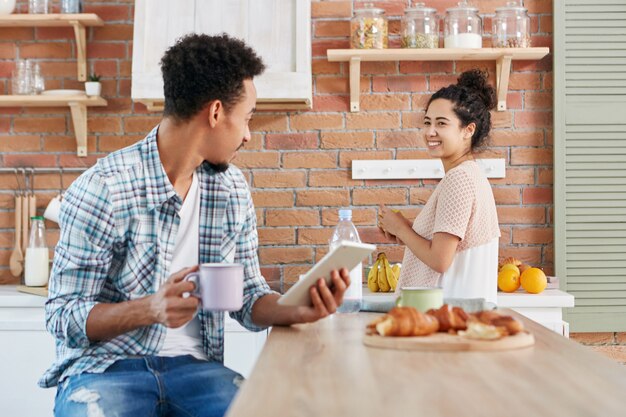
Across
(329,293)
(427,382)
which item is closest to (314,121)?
(329,293)

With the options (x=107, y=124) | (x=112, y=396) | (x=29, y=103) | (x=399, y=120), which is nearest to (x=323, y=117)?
(x=399, y=120)

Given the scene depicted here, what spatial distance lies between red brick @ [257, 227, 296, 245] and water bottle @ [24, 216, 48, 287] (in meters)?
0.87

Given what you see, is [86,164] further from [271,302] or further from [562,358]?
[562,358]

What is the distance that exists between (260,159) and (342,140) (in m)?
0.35

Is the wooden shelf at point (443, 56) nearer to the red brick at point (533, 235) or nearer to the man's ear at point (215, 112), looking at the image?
the red brick at point (533, 235)

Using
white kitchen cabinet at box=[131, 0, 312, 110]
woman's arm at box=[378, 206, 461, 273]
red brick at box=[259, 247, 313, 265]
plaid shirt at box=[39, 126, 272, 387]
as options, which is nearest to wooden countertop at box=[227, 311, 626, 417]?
plaid shirt at box=[39, 126, 272, 387]

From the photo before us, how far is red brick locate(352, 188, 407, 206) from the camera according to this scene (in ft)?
11.7

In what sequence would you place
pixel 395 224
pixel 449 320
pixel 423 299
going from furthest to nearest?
pixel 395 224, pixel 423 299, pixel 449 320

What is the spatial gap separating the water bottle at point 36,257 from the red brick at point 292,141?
0.99 metres

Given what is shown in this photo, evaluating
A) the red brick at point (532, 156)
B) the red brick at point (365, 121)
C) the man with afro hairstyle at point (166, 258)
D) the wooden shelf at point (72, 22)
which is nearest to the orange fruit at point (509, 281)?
the red brick at point (532, 156)

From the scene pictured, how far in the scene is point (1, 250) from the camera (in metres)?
3.60

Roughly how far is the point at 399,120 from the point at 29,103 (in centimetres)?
153

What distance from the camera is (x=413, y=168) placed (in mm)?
3553

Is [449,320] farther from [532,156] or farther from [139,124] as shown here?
[139,124]
